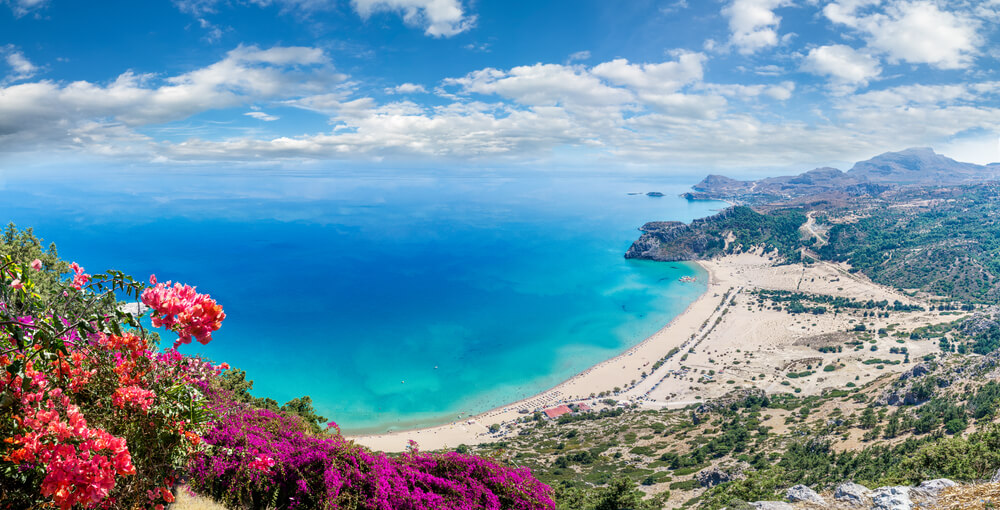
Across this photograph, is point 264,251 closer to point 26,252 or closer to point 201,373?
point 26,252

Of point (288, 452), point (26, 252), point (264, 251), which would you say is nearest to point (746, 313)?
point (288, 452)

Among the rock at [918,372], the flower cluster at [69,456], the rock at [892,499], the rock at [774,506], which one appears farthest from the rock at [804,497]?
the rock at [918,372]

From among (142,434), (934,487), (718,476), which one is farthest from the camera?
(718,476)

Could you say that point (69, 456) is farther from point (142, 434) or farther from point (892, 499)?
point (892, 499)

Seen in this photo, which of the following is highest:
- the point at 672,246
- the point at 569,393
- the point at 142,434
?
the point at 672,246

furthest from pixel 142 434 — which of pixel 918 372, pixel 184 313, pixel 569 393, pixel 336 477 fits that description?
pixel 918 372

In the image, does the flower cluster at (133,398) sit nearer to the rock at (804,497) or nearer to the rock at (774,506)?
the rock at (774,506)
